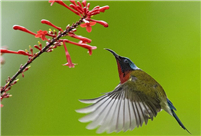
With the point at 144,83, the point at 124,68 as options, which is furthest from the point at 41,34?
the point at 144,83

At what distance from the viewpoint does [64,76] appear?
5426mm

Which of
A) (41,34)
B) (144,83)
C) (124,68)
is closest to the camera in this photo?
(41,34)

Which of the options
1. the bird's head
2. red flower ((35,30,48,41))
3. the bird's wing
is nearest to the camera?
red flower ((35,30,48,41))

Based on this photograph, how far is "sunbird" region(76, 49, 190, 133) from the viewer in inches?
109

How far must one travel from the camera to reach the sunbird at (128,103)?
277cm

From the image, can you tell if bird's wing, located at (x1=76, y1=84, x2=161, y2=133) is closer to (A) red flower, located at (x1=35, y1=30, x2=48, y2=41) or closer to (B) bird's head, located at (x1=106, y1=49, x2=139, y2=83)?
(B) bird's head, located at (x1=106, y1=49, x2=139, y2=83)

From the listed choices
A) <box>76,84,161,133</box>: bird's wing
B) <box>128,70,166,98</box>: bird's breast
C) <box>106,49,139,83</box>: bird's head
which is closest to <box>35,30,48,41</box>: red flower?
<box>76,84,161,133</box>: bird's wing

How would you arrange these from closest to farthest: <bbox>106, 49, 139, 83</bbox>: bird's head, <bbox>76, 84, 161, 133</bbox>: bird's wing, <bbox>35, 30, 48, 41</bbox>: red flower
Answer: <bbox>35, 30, 48, 41</bbox>: red flower < <bbox>76, 84, 161, 133</bbox>: bird's wing < <bbox>106, 49, 139, 83</bbox>: bird's head

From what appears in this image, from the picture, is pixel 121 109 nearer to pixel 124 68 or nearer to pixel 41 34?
pixel 124 68

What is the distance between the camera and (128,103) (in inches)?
122

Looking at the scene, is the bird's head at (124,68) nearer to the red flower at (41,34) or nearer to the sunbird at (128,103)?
the sunbird at (128,103)

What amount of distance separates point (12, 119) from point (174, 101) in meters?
2.81

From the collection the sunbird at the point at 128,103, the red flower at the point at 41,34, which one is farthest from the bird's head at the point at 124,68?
the red flower at the point at 41,34

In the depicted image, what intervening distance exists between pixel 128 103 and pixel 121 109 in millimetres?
115
